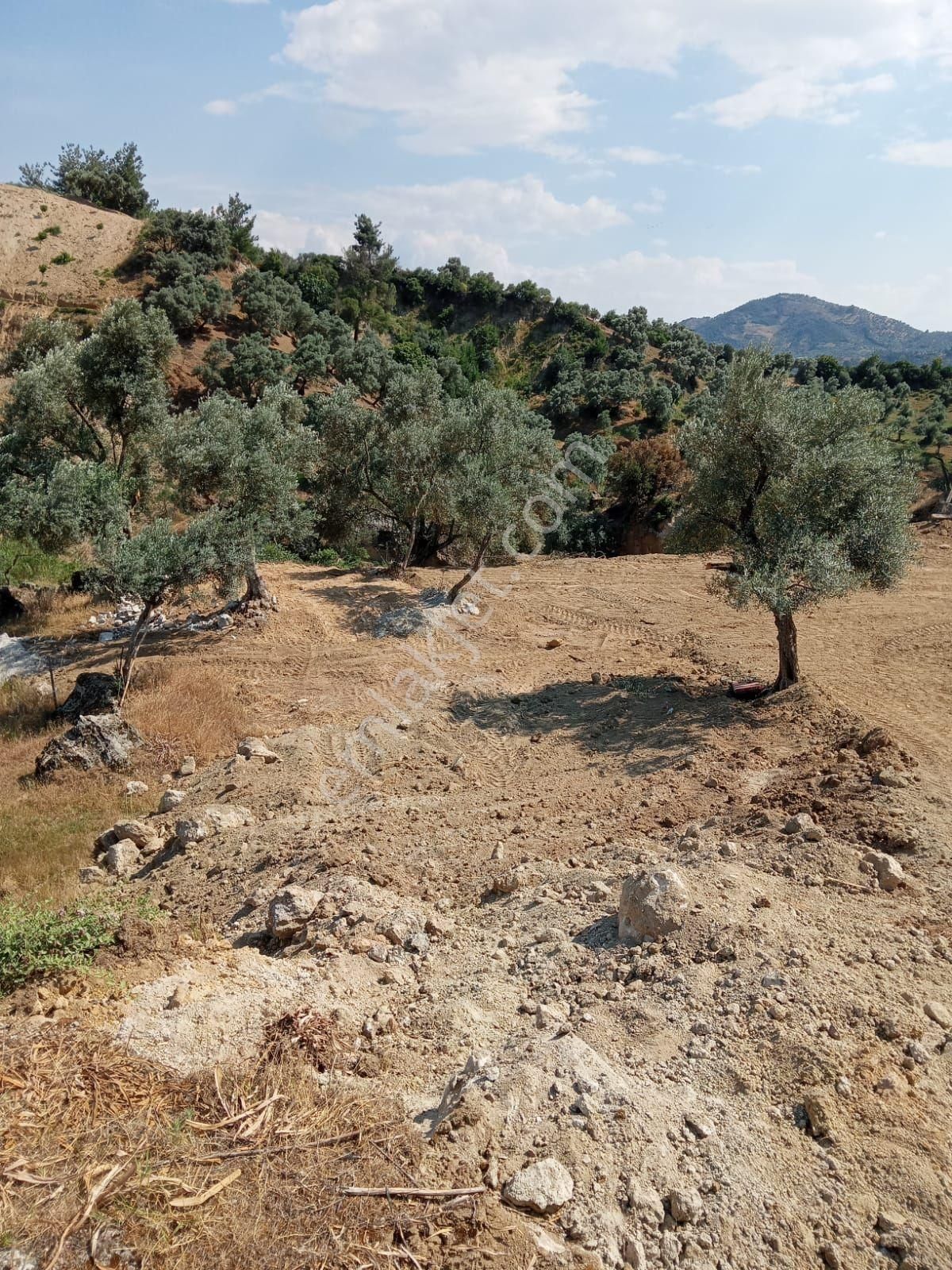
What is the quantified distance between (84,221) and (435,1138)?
2179 inches

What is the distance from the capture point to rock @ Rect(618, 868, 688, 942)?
572 cm

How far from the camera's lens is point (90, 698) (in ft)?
41.8

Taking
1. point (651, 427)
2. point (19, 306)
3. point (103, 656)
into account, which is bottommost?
point (103, 656)

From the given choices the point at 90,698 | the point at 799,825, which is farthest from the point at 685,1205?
the point at 90,698

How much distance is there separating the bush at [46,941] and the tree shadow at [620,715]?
20.6 ft

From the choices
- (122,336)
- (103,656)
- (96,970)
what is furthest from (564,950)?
(122,336)

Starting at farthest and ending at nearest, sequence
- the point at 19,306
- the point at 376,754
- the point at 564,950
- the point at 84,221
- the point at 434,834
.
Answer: the point at 84,221 < the point at 19,306 < the point at 376,754 < the point at 434,834 < the point at 564,950

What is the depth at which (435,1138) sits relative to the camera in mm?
4090

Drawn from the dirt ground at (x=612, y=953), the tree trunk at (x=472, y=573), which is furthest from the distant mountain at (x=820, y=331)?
the dirt ground at (x=612, y=953)

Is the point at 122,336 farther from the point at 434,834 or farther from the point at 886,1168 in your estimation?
the point at 886,1168

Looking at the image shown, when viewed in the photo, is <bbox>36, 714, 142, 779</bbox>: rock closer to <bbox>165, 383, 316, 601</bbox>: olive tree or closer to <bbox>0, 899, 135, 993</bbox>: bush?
<bbox>165, 383, 316, 601</bbox>: olive tree

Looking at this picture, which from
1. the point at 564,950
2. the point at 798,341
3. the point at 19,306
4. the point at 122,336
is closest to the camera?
the point at 564,950

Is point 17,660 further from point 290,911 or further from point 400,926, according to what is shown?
point 400,926

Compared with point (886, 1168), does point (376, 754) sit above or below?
below
